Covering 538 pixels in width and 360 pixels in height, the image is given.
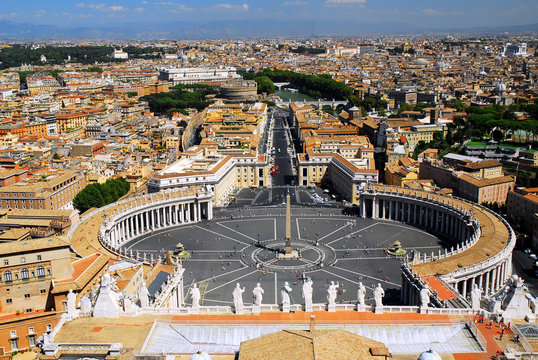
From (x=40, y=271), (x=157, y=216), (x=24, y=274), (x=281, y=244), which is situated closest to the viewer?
(x=24, y=274)

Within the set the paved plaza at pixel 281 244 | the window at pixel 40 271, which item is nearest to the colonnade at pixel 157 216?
the paved plaza at pixel 281 244

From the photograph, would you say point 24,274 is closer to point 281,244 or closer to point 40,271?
point 40,271

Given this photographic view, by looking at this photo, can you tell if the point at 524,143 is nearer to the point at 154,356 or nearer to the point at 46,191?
the point at 46,191

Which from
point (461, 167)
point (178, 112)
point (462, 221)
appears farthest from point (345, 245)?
point (178, 112)

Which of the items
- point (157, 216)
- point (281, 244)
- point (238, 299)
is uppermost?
point (238, 299)

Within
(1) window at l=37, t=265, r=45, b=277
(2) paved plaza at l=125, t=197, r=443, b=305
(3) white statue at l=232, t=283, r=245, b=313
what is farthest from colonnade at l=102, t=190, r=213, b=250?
(3) white statue at l=232, t=283, r=245, b=313

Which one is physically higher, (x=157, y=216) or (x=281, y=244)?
(x=157, y=216)

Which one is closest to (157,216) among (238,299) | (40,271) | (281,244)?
(281,244)

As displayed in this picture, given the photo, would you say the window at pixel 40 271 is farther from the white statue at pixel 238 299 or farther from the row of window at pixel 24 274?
the white statue at pixel 238 299
